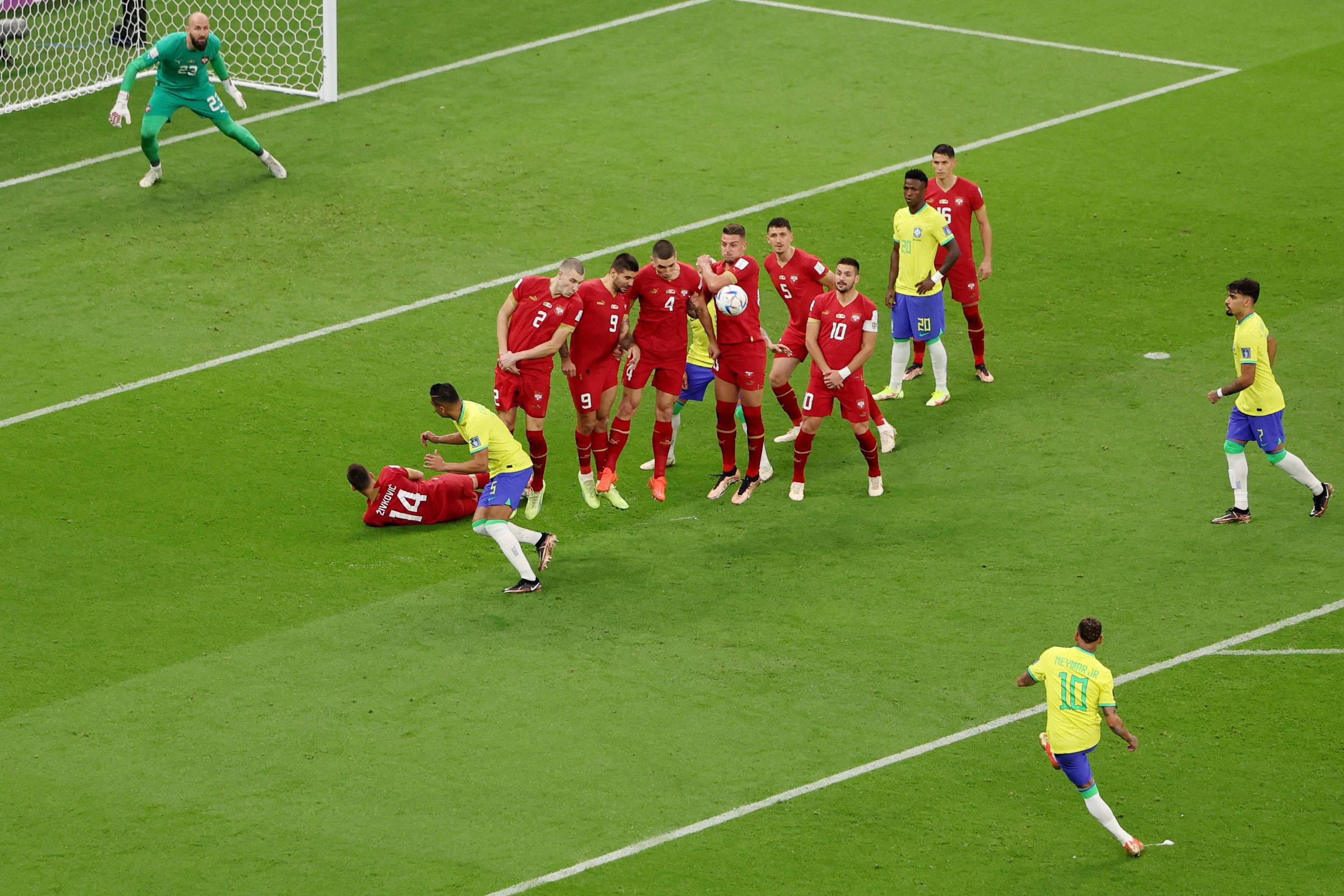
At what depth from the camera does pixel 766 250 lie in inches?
863

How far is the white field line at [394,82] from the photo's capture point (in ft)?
82.0

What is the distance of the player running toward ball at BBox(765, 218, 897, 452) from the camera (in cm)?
1709

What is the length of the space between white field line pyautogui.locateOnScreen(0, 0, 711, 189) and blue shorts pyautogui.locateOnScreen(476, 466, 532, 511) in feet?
41.0

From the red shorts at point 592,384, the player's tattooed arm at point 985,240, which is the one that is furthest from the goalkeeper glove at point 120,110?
the player's tattooed arm at point 985,240

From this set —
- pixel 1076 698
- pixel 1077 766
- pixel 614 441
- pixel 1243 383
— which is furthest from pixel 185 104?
pixel 1077 766

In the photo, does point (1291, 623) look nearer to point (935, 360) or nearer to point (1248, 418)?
point (1248, 418)

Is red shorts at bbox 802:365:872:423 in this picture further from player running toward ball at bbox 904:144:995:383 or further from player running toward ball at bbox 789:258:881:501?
player running toward ball at bbox 904:144:995:383

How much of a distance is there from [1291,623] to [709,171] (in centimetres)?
1197

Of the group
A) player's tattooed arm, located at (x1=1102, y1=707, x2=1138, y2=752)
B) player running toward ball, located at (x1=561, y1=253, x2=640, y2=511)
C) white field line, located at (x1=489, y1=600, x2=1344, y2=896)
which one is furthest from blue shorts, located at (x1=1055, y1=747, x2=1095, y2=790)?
player running toward ball, located at (x1=561, y1=253, x2=640, y2=511)

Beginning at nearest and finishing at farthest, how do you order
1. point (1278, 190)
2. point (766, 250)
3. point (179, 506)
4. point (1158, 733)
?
1. point (1158, 733)
2. point (179, 506)
3. point (766, 250)
4. point (1278, 190)

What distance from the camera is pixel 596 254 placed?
72.6ft

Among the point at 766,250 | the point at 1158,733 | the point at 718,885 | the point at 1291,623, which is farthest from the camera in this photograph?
the point at 766,250

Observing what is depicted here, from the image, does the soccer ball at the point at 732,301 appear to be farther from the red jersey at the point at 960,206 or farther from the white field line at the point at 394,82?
the white field line at the point at 394,82

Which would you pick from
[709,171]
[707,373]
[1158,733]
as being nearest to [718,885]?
[1158,733]
